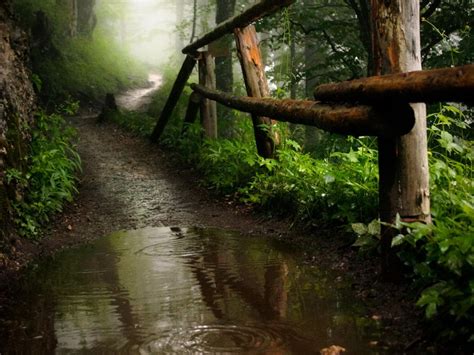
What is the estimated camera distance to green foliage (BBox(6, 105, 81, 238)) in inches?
237

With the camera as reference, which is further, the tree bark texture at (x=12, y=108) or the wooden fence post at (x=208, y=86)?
the wooden fence post at (x=208, y=86)

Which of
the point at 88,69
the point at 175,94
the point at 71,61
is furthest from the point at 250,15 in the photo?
the point at 88,69

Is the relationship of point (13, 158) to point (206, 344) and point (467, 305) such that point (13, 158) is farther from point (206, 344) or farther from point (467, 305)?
point (467, 305)

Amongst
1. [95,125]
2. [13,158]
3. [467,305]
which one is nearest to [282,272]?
[467,305]

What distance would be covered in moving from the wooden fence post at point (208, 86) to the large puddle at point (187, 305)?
16.2 ft

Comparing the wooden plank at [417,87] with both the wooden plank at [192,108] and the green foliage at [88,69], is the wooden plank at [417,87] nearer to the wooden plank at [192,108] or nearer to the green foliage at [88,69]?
the wooden plank at [192,108]

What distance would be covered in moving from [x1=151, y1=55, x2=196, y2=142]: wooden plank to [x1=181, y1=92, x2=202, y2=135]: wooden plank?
0.54 m

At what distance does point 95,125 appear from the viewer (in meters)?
16.2

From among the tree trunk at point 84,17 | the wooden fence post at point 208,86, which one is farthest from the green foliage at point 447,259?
the tree trunk at point 84,17

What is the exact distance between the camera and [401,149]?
12.6ft

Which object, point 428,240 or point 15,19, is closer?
point 428,240

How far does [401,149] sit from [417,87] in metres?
0.80

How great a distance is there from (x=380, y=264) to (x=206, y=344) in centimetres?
180

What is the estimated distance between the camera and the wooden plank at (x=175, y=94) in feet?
35.2
